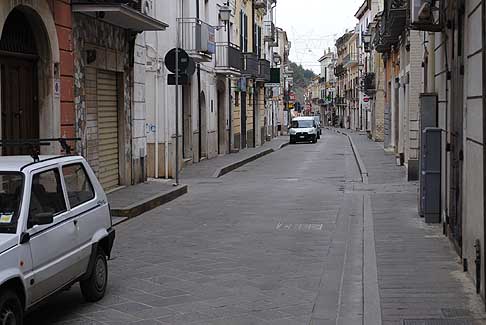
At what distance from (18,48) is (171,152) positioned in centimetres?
945

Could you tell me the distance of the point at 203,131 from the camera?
3077 centimetres

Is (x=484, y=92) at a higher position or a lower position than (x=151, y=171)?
higher

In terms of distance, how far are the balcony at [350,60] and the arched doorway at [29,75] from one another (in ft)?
246

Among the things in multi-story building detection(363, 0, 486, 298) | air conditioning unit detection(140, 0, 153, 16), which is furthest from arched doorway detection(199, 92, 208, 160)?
multi-story building detection(363, 0, 486, 298)

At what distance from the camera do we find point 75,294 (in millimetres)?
8258

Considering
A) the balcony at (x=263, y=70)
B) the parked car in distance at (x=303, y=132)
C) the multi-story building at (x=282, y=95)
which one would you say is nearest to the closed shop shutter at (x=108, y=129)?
the balcony at (x=263, y=70)

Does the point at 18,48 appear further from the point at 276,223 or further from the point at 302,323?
the point at 302,323

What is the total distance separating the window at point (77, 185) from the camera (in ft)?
24.1

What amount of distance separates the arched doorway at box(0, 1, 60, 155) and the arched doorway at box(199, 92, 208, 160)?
1692 cm

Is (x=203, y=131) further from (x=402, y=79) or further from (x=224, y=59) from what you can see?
(x=402, y=79)

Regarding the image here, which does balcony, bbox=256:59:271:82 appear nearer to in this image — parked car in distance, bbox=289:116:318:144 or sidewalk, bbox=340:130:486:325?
parked car in distance, bbox=289:116:318:144

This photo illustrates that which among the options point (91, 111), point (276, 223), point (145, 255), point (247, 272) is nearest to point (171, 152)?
point (91, 111)

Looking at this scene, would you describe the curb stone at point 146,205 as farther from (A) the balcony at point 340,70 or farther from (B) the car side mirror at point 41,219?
(A) the balcony at point 340,70

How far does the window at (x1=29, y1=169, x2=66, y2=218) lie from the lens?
6574 mm
